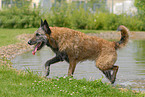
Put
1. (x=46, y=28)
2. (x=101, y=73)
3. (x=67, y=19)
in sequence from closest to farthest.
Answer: (x=46, y=28)
(x=101, y=73)
(x=67, y=19)

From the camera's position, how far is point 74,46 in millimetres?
6996

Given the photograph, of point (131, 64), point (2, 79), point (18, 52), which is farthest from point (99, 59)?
point (18, 52)

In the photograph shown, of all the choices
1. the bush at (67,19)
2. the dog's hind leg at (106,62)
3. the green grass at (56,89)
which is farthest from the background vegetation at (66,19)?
the green grass at (56,89)

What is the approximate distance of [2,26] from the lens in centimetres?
2403

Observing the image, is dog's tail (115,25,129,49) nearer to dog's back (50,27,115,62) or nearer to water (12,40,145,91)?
dog's back (50,27,115,62)

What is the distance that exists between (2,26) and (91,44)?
60.3 feet

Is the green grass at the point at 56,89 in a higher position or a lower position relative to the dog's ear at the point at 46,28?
lower

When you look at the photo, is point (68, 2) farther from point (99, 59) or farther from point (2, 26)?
point (99, 59)

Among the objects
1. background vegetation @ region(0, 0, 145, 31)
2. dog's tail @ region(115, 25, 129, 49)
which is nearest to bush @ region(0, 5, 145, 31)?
background vegetation @ region(0, 0, 145, 31)

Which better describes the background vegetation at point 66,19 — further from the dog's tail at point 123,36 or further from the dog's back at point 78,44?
the dog's back at point 78,44

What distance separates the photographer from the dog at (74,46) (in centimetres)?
693

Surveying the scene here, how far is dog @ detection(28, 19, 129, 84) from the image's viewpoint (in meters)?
6.93

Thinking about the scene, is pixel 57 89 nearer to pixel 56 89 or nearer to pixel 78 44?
pixel 56 89

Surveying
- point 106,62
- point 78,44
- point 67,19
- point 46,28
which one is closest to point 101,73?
point 106,62
